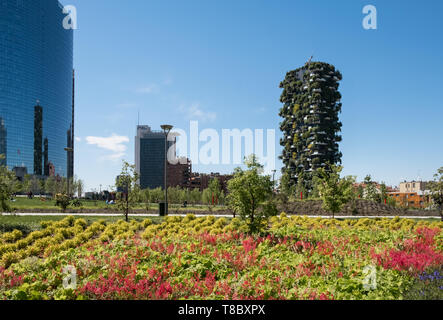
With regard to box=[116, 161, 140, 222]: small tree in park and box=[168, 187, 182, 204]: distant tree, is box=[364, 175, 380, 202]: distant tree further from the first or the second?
box=[116, 161, 140, 222]: small tree in park

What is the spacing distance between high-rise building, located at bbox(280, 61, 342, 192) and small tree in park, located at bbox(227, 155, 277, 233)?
196 ft

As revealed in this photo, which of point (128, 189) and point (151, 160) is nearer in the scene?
point (128, 189)

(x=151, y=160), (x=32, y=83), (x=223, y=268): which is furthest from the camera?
(x=151, y=160)

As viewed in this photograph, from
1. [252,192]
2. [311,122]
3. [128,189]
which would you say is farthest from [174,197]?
[311,122]

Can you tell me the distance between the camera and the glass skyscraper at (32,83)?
11338cm

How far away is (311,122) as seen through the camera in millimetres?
75250

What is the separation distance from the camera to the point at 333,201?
19.5 meters

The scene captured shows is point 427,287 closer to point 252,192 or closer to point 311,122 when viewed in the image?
point 252,192

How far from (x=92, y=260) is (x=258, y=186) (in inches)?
250

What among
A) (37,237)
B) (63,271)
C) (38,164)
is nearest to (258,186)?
(63,271)

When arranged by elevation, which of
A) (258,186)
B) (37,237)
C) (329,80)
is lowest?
(37,237)

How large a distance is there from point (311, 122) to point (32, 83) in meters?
117

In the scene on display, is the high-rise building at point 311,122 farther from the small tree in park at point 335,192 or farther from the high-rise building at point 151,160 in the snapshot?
the high-rise building at point 151,160
